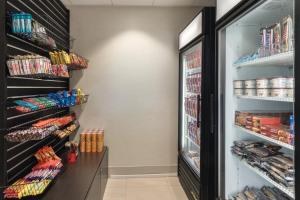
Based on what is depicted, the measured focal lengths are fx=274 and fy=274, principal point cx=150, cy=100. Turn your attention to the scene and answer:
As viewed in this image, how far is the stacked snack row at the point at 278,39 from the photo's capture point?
176 centimetres

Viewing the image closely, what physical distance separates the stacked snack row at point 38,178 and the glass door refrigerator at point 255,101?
1650 millimetres

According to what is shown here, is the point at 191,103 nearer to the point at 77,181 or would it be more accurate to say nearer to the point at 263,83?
the point at 263,83

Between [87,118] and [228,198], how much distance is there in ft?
8.73

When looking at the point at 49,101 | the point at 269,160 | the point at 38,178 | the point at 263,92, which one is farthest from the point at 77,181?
the point at 263,92

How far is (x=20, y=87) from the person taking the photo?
2.61 meters

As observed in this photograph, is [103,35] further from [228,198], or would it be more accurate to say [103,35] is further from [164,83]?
[228,198]

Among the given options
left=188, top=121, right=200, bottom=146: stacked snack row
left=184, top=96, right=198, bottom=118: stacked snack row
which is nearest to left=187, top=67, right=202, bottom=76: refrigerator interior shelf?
left=184, top=96, right=198, bottom=118: stacked snack row

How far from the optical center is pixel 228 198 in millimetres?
2607

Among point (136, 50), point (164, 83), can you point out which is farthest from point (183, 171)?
point (136, 50)

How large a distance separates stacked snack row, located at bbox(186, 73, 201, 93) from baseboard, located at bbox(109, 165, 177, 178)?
4.84 feet

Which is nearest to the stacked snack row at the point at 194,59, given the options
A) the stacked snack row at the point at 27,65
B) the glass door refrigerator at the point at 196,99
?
the glass door refrigerator at the point at 196,99

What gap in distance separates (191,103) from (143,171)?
161 cm

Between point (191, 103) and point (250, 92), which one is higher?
point (250, 92)

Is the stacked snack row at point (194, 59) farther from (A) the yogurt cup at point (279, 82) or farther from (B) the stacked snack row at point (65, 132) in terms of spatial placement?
(B) the stacked snack row at point (65, 132)
